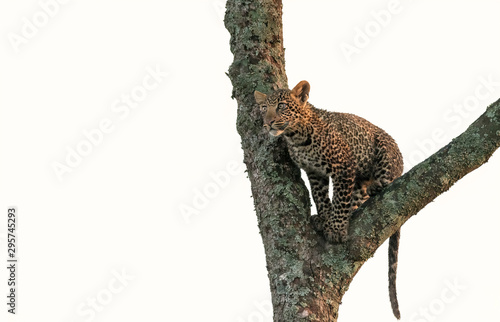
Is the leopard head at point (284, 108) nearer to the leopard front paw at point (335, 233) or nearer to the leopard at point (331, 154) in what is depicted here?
the leopard at point (331, 154)

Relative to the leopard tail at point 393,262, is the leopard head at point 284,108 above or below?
above

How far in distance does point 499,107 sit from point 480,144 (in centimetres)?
42

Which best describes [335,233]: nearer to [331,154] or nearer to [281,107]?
[331,154]

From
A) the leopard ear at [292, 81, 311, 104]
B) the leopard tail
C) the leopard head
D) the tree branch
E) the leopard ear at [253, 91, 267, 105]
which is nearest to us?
the tree branch

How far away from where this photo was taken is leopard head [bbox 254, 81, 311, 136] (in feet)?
22.7

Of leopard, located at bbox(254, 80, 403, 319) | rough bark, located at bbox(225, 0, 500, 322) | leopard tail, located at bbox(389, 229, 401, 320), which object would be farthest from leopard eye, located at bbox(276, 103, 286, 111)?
leopard tail, located at bbox(389, 229, 401, 320)

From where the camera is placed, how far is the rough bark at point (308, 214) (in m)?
6.71

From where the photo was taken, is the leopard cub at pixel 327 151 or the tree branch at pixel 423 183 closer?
the tree branch at pixel 423 183

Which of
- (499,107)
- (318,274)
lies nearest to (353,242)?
(318,274)

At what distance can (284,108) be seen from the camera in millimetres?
7004

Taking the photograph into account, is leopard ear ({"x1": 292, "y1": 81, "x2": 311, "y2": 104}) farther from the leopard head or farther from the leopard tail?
the leopard tail

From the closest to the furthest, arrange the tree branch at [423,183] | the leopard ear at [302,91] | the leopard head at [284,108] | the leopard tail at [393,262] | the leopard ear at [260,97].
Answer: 1. the tree branch at [423,183]
2. the leopard head at [284,108]
3. the leopard ear at [302,91]
4. the leopard ear at [260,97]
5. the leopard tail at [393,262]

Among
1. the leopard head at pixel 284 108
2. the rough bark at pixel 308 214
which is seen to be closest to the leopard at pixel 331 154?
the leopard head at pixel 284 108

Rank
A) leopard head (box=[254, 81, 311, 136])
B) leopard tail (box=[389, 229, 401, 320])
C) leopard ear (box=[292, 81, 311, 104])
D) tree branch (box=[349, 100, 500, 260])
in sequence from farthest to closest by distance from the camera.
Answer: leopard tail (box=[389, 229, 401, 320]), leopard ear (box=[292, 81, 311, 104]), leopard head (box=[254, 81, 311, 136]), tree branch (box=[349, 100, 500, 260])
